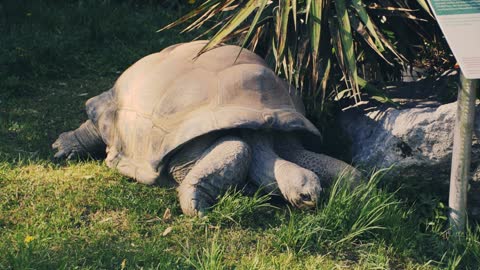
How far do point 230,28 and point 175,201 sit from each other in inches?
45.7

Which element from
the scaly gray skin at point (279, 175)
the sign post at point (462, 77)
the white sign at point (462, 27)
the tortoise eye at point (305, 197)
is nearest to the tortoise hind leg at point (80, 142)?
the scaly gray skin at point (279, 175)

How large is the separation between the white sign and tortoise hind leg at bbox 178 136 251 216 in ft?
4.50

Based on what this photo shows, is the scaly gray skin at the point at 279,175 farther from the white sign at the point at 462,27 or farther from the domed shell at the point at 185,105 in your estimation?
the white sign at the point at 462,27

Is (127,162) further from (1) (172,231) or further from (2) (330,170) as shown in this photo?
(2) (330,170)

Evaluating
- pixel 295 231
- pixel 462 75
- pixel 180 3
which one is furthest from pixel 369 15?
pixel 180 3

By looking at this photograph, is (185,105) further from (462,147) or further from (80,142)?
(462,147)

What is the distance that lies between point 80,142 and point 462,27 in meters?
2.79

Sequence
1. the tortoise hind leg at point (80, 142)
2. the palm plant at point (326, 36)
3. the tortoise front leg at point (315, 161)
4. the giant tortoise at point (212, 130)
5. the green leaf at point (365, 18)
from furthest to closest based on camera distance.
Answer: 1. the tortoise hind leg at point (80, 142)
2. the palm plant at point (326, 36)
3. the green leaf at point (365, 18)
4. the tortoise front leg at point (315, 161)
5. the giant tortoise at point (212, 130)

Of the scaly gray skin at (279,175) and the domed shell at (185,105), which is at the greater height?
the domed shell at (185,105)

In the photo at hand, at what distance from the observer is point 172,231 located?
4.35 m

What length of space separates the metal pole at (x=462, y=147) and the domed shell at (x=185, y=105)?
960mm

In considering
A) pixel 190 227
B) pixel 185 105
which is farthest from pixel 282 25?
pixel 190 227

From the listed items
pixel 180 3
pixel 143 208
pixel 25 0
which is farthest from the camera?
pixel 180 3

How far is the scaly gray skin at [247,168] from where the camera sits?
14.6ft
